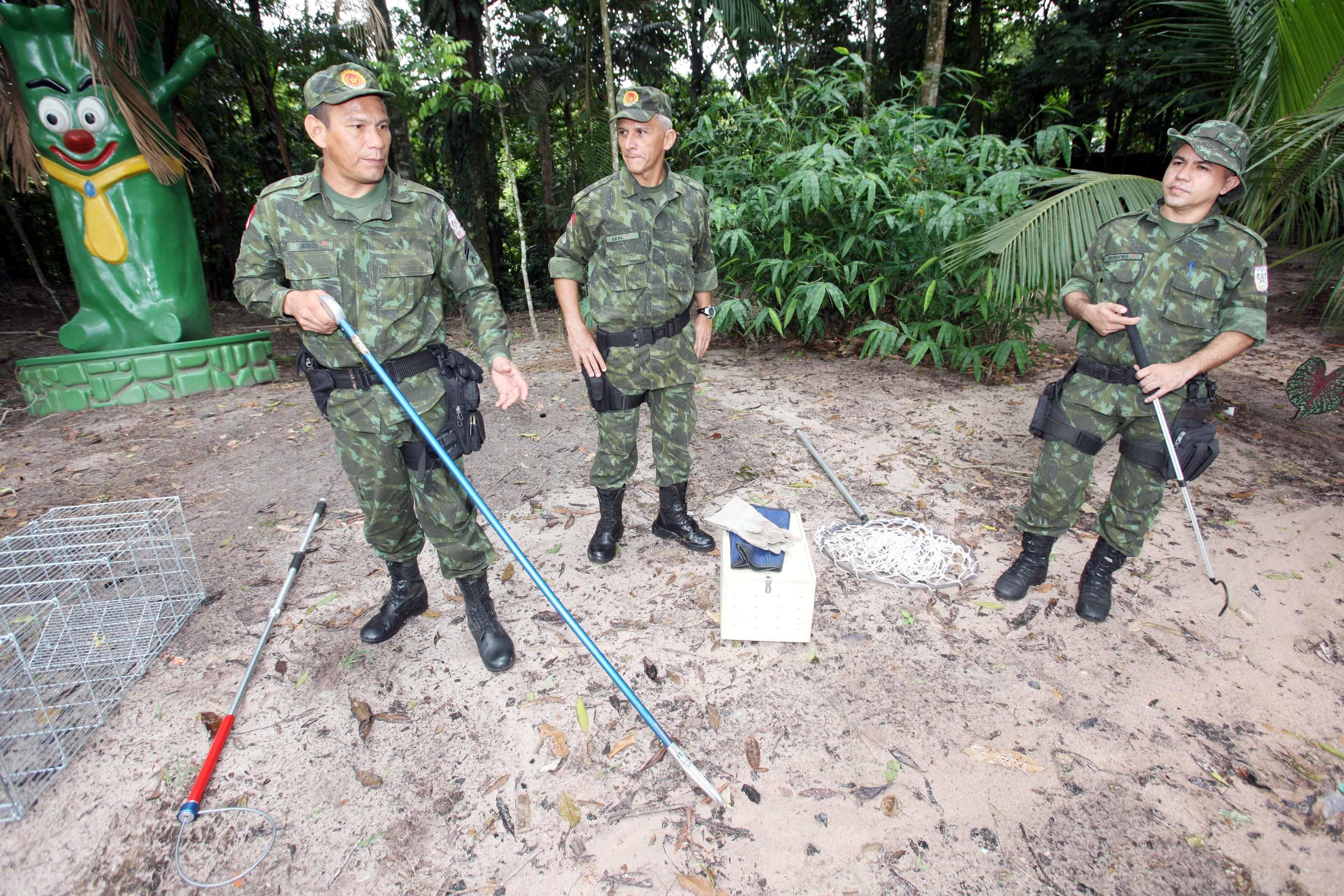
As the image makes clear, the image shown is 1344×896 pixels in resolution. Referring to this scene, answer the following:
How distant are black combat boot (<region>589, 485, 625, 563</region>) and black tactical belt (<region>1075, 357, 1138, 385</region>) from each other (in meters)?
2.17

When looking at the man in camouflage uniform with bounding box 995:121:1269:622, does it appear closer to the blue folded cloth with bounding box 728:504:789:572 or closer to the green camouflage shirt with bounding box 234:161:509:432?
the blue folded cloth with bounding box 728:504:789:572

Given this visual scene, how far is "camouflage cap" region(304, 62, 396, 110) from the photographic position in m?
2.15

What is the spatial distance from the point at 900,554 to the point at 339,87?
3.10m

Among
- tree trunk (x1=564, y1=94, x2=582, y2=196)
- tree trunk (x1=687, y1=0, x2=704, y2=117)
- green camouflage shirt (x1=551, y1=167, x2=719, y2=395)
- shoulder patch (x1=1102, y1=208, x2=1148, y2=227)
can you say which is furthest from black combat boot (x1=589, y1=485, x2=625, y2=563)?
tree trunk (x1=687, y1=0, x2=704, y2=117)

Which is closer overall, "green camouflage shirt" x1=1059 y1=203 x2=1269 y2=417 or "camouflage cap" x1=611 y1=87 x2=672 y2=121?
"green camouflage shirt" x1=1059 y1=203 x2=1269 y2=417

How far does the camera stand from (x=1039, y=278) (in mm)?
4180

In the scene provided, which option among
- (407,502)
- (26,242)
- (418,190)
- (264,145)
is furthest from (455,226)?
(264,145)

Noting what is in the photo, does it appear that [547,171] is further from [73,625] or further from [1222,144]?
[1222,144]

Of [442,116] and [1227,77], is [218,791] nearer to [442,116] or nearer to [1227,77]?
[1227,77]

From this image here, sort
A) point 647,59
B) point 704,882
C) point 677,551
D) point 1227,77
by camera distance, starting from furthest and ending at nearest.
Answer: point 647,59 → point 1227,77 → point 677,551 → point 704,882

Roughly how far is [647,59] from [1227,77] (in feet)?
22.9

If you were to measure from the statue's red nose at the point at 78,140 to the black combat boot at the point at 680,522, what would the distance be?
5.68 metres

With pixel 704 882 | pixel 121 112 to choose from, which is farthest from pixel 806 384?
pixel 121 112

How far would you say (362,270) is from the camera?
2.34 metres
